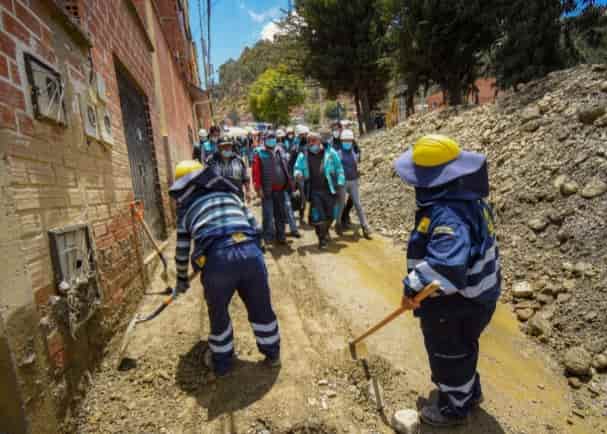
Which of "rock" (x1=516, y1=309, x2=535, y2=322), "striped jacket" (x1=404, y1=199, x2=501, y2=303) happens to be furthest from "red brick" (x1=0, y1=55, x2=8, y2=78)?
"rock" (x1=516, y1=309, x2=535, y2=322)

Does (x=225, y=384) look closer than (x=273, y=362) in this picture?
Yes

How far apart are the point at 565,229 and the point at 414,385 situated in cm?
273

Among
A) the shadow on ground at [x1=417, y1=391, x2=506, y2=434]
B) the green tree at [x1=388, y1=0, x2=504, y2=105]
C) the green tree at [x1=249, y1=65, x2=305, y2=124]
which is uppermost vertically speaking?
the green tree at [x1=249, y1=65, x2=305, y2=124]

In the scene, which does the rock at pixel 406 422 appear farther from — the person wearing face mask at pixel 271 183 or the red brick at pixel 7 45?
the person wearing face mask at pixel 271 183

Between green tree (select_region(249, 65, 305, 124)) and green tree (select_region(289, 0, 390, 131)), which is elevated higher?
green tree (select_region(249, 65, 305, 124))

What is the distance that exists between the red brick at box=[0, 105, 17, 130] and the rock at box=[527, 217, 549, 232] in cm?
504

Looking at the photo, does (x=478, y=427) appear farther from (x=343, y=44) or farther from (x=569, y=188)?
Answer: (x=343, y=44)

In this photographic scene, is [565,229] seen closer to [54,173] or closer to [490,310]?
[490,310]

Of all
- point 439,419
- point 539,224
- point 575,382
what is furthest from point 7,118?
point 539,224

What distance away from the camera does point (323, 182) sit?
221 inches

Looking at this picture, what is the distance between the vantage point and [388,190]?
772cm

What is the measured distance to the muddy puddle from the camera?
8.09 ft

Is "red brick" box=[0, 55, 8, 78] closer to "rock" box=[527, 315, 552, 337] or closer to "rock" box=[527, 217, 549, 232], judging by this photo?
"rock" box=[527, 315, 552, 337]

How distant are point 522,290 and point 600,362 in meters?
1.06
